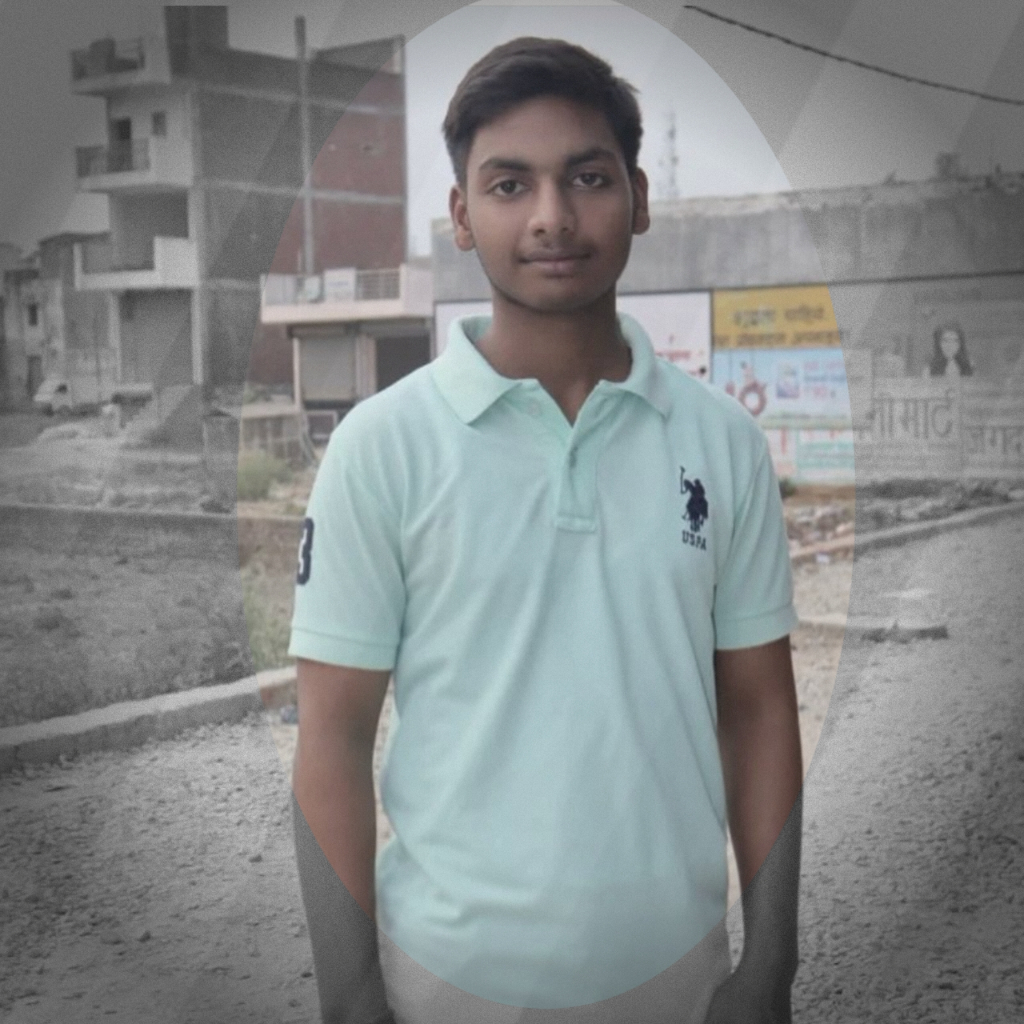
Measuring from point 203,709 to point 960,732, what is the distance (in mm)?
1116

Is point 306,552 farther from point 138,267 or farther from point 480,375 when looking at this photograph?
point 138,267

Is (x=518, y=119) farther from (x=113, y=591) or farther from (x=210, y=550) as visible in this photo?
(x=113, y=591)

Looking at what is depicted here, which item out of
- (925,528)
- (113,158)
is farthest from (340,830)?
(925,528)

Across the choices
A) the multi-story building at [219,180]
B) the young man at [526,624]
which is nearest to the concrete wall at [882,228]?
the multi-story building at [219,180]

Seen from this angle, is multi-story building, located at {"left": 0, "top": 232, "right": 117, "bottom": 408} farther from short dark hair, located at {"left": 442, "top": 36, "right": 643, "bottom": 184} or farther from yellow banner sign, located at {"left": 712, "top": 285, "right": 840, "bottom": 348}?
yellow banner sign, located at {"left": 712, "top": 285, "right": 840, "bottom": 348}

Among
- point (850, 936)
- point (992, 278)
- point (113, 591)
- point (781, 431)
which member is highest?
point (992, 278)

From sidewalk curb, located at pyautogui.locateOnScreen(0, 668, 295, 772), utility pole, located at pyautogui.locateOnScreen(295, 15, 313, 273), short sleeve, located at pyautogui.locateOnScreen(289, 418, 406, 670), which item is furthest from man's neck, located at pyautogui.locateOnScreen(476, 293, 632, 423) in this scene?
sidewalk curb, located at pyautogui.locateOnScreen(0, 668, 295, 772)

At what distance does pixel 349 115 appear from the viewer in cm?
119

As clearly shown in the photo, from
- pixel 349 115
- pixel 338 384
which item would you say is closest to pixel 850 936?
pixel 338 384

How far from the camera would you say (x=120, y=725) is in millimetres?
2193

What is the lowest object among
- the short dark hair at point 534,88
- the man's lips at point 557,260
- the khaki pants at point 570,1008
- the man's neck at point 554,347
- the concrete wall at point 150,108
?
the khaki pants at point 570,1008

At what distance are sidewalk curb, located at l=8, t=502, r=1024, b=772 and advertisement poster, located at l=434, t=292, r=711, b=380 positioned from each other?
0.58 m

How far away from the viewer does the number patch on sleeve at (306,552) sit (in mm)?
768

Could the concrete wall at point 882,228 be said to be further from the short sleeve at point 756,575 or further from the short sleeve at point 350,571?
the short sleeve at point 350,571
